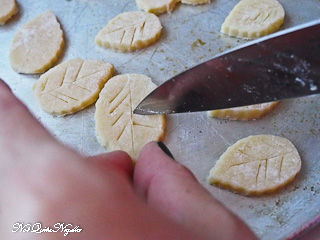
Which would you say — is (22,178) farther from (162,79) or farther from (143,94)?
(162,79)

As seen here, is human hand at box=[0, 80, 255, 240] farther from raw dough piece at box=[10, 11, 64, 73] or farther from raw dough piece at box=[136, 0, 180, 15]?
raw dough piece at box=[136, 0, 180, 15]

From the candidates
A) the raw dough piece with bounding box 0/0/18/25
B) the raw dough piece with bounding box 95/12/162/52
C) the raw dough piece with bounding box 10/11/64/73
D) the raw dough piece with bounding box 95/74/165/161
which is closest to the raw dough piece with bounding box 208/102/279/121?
the raw dough piece with bounding box 95/74/165/161

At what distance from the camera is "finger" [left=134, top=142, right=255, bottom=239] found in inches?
47.8

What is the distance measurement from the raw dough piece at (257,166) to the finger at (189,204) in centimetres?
55

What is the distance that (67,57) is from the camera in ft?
8.13

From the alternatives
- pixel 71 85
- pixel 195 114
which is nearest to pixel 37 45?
pixel 71 85

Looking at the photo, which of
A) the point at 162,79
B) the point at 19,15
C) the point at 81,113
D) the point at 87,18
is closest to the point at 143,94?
the point at 162,79

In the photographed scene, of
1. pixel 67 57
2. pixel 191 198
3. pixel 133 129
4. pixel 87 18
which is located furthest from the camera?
pixel 87 18

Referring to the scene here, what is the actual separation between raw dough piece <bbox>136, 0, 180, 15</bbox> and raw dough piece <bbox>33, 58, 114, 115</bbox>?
512mm

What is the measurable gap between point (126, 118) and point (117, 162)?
59 centimetres

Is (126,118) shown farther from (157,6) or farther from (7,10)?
(7,10)

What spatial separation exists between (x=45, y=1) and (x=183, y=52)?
1082 mm

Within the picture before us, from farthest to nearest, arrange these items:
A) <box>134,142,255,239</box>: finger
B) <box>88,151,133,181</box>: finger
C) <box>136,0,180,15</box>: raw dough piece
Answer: <box>136,0,180,15</box>: raw dough piece
<box>88,151,133,181</box>: finger
<box>134,142,255,239</box>: finger

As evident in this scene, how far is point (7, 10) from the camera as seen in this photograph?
269cm
